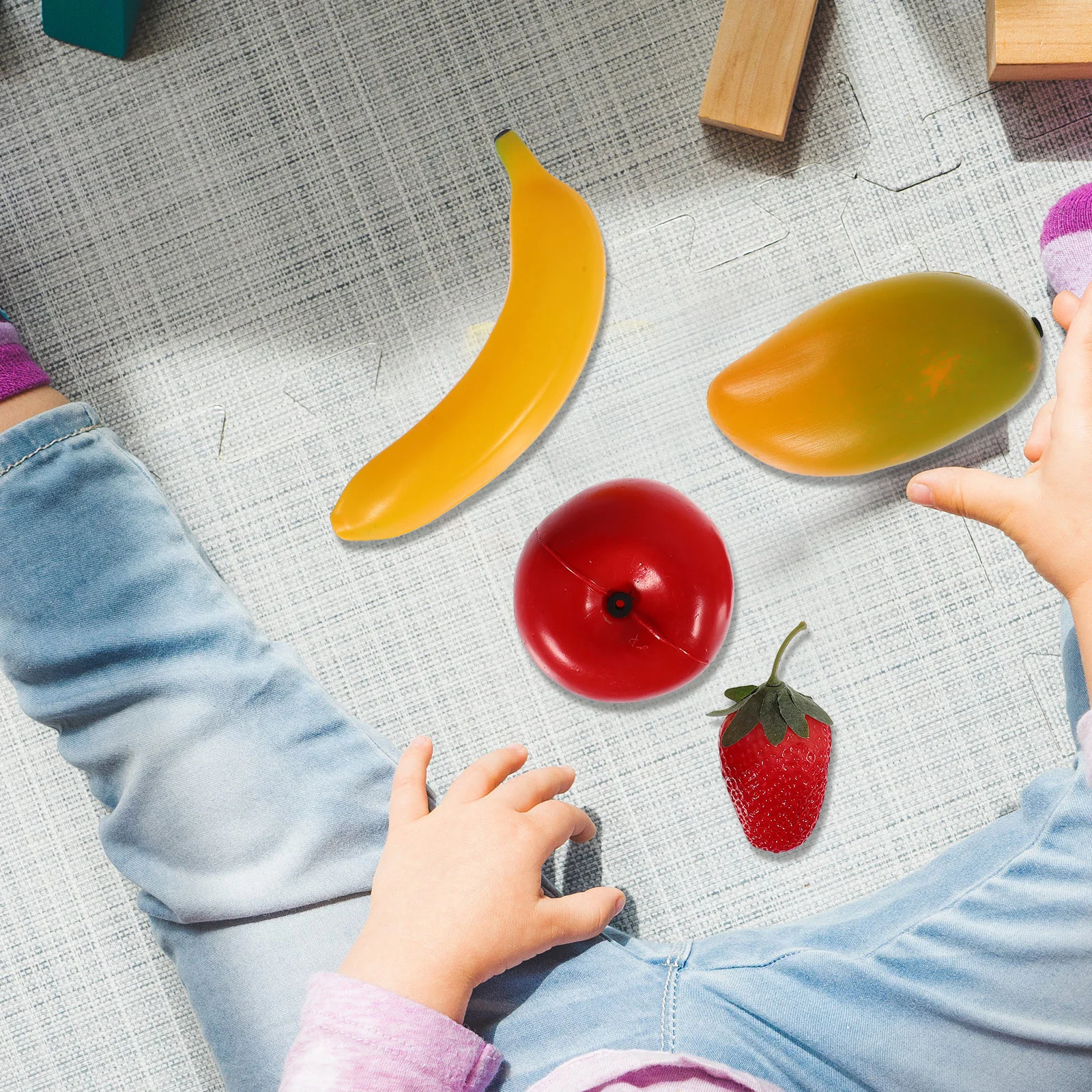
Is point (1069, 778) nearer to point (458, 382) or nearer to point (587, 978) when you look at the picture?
point (587, 978)

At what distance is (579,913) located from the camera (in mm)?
512

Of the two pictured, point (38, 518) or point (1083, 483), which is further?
point (38, 518)

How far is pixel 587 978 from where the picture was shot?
527 mm

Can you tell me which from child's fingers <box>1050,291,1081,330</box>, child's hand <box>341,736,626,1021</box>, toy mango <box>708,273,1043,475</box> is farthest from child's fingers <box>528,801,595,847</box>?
child's fingers <box>1050,291,1081,330</box>

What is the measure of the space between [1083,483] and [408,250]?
0.42m

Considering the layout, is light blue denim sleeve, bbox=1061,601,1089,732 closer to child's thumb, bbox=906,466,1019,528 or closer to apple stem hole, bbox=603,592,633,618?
child's thumb, bbox=906,466,1019,528

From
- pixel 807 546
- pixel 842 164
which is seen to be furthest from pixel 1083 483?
pixel 842 164

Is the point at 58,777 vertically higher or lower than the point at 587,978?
higher

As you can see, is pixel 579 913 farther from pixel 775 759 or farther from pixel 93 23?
pixel 93 23

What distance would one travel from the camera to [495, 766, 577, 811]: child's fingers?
0.52 m

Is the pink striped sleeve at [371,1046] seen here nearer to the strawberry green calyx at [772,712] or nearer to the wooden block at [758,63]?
the strawberry green calyx at [772,712]

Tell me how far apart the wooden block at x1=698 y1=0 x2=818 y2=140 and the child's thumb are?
9.8 inches

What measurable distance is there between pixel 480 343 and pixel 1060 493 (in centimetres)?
35

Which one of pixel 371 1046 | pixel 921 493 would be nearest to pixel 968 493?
pixel 921 493
